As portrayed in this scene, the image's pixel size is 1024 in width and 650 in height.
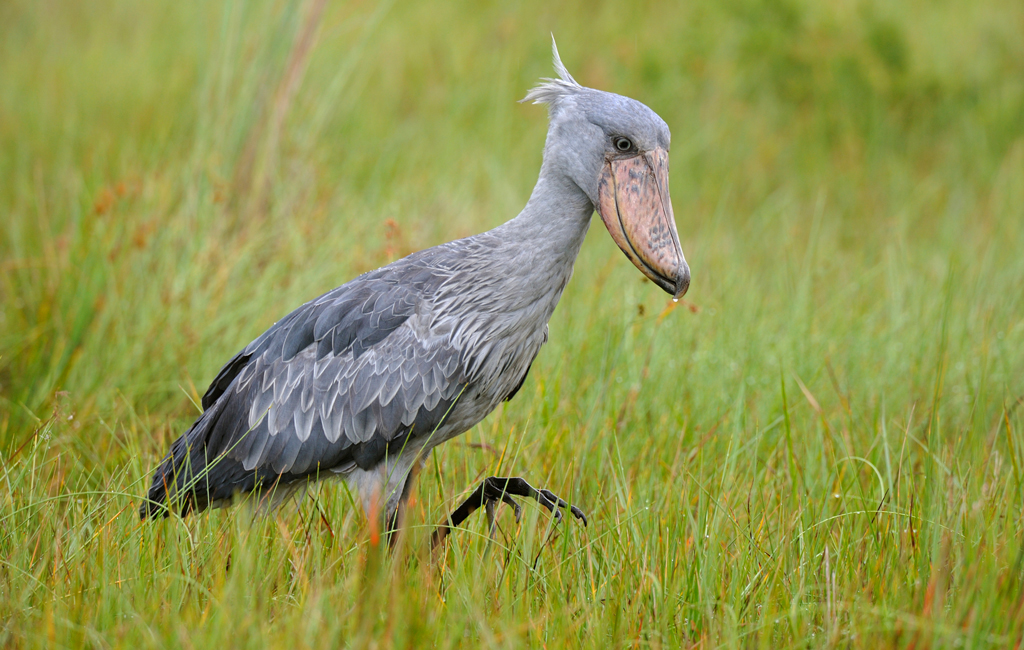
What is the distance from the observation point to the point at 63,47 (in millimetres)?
7762

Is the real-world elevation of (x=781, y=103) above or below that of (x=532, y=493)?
above

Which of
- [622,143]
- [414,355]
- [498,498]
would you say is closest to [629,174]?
[622,143]

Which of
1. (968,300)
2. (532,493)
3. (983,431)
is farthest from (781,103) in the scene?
(532,493)

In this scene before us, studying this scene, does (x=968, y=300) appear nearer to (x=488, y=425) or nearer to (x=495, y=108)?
(x=488, y=425)

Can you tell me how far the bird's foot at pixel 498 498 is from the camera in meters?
2.61

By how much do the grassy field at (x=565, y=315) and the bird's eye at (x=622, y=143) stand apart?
0.95m

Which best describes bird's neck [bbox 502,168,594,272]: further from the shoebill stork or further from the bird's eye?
the bird's eye

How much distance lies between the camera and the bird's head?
2.36 metres

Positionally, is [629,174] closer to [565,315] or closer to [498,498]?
[498,498]

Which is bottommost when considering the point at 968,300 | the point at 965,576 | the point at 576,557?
the point at 576,557

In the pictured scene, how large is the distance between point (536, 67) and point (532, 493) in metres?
5.88

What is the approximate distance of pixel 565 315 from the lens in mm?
4258

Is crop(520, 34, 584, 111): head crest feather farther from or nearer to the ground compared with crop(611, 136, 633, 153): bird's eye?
farther from the ground

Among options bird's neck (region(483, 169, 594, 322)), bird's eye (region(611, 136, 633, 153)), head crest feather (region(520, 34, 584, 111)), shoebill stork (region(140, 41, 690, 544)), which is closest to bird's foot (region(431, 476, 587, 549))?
shoebill stork (region(140, 41, 690, 544))
